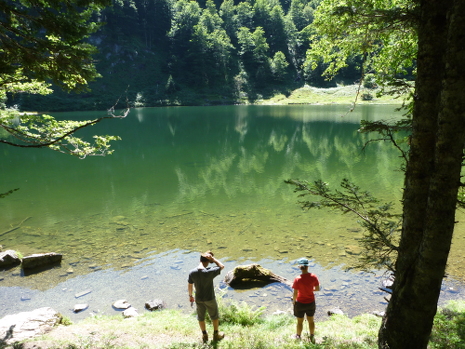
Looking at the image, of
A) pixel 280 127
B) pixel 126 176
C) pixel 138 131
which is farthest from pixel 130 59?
pixel 126 176

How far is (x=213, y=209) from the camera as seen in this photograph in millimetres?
16031

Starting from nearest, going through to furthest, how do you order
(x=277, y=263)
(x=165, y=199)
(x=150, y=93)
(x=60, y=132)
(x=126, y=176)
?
1. (x=60, y=132)
2. (x=277, y=263)
3. (x=165, y=199)
4. (x=126, y=176)
5. (x=150, y=93)

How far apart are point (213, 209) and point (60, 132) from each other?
8640 mm

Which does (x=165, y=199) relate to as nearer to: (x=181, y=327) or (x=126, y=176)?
(x=126, y=176)

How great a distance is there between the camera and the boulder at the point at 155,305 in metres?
8.32

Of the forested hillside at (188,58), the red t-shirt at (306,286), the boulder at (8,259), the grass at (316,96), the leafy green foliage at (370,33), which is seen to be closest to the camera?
the leafy green foliage at (370,33)

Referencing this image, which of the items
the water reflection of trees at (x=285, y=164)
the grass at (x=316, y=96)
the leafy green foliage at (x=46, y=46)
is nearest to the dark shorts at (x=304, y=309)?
the leafy green foliage at (x=46, y=46)

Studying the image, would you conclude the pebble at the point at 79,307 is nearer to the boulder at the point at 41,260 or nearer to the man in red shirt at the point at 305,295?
the boulder at the point at 41,260

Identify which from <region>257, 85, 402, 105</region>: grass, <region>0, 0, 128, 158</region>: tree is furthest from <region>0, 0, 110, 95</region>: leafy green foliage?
<region>257, 85, 402, 105</region>: grass

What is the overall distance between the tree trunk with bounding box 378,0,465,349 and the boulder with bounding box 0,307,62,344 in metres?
6.12

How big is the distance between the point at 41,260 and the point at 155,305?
4745mm

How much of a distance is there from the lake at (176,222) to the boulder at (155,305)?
262 mm

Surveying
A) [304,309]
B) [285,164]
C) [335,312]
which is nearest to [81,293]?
[304,309]

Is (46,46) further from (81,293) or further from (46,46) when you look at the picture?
(81,293)
